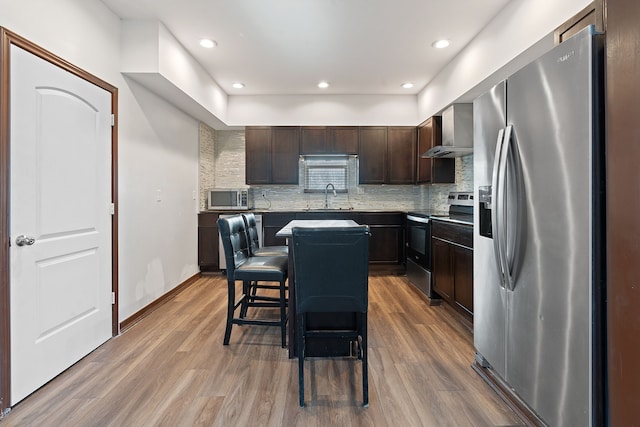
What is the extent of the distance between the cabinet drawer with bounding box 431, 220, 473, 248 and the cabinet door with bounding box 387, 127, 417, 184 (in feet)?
5.30

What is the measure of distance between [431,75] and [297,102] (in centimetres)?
199

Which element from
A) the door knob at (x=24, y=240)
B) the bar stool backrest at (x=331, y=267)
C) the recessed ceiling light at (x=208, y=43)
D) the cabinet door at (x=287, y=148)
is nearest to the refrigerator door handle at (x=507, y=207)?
the bar stool backrest at (x=331, y=267)

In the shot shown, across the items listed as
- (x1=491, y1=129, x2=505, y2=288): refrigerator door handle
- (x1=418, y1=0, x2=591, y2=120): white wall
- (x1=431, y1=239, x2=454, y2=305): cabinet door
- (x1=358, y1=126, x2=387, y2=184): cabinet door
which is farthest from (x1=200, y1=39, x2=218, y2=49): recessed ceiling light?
(x1=431, y1=239, x2=454, y2=305): cabinet door

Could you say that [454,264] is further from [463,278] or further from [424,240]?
[424,240]

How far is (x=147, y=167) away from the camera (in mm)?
3209

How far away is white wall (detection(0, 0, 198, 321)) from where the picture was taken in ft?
6.79

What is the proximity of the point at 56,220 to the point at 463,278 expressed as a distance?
10.2ft

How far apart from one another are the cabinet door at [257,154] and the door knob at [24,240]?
3262 millimetres

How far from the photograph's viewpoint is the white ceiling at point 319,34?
2.62 meters

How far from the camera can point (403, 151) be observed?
4992 millimetres

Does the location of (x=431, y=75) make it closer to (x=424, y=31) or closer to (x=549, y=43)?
(x=424, y=31)

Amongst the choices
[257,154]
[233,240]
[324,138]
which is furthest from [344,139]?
[233,240]

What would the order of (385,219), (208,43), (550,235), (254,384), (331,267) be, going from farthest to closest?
1. (385,219)
2. (208,43)
3. (254,384)
4. (331,267)
5. (550,235)

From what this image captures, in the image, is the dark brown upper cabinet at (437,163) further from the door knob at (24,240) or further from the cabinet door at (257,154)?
the door knob at (24,240)
